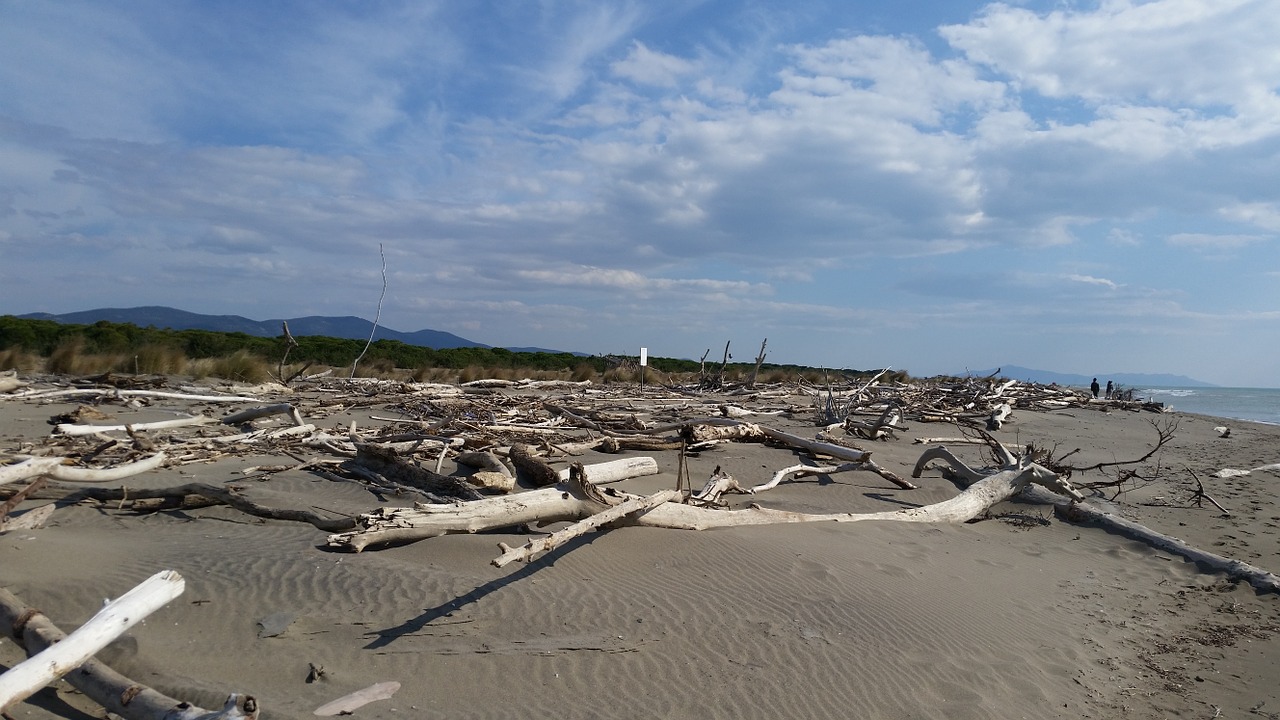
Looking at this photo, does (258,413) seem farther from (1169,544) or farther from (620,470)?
(1169,544)

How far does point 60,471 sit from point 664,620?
4321mm

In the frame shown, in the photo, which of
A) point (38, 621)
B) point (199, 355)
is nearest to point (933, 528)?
point (38, 621)

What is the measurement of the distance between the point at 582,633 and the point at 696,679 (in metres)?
0.65

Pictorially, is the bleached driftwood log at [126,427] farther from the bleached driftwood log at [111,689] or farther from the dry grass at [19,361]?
the dry grass at [19,361]

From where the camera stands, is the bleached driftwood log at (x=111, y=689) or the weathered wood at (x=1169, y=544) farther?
the weathered wood at (x=1169, y=544)

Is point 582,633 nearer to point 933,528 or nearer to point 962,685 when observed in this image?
point 962,685

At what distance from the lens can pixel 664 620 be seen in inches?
152

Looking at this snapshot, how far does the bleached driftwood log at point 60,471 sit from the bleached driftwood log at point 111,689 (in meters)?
1.90

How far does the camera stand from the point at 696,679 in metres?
3.30

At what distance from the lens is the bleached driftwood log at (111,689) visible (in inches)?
88.4

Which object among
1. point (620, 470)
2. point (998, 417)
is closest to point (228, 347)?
point (620, 470)

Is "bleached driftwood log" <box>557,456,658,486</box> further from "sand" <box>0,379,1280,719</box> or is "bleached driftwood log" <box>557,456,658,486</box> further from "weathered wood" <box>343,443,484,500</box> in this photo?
"sand" <box>0,379,1280,719</box>

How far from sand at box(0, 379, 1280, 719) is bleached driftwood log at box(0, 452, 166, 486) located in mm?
278

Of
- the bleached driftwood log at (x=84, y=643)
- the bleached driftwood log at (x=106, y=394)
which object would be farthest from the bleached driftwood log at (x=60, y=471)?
the bleached driftwood log at (x=106, y=394)
